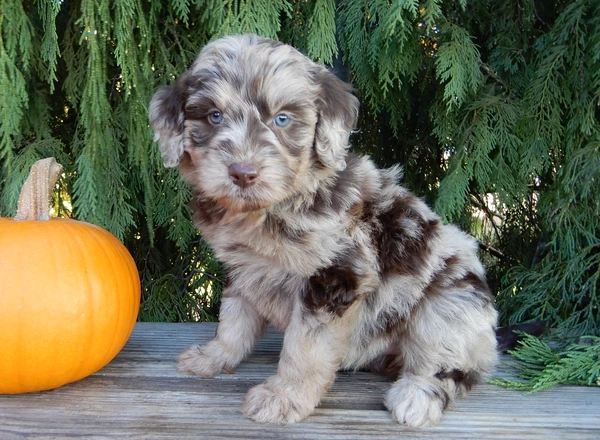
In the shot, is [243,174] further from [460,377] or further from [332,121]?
[460,377]

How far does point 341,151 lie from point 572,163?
6.37 feet

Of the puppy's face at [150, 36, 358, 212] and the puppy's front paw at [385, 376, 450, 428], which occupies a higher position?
the puppy's face at [150, 36, 358, 212]

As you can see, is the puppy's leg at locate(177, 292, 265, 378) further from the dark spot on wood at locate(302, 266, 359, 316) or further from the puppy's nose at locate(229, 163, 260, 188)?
the puppy's nose at locate(229, 163, 260, 188)

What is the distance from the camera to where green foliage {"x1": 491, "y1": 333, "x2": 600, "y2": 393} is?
312 centimetres

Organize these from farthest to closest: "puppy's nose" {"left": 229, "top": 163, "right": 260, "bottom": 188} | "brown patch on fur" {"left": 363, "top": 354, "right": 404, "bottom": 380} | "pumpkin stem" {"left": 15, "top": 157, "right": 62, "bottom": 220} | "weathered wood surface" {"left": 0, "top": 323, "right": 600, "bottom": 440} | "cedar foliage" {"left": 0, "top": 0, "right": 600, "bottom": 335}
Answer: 1. "cedar foliage" {"left": 0, "top": 0, "right": 600, "bottom": 335}
2. "brown patch on fur" {"left": 363, "top": 354, "right": 404, "bottom": 380}
3. "pumpkin stem" {"left": 15, "top": 157, "right": 62, "bottom": 220}
4. "weathered wood surface" {"left": 0, "top": 323, "right": 600, "bottom": 440}
5. "puppy's nose" {"left": 229, "top": 163, "right": 260, "bottom": 188}

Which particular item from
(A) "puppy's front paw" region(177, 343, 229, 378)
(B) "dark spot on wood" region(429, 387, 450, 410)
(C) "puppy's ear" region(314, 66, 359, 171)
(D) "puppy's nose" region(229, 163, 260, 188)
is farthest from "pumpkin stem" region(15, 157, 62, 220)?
(B) "dark spot on wood" region(429, 387, 450, 410)

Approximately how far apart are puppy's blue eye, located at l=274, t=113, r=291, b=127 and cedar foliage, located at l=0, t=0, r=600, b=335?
1090 millimetres

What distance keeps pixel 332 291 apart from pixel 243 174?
0.71 m

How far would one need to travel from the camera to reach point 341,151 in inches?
110

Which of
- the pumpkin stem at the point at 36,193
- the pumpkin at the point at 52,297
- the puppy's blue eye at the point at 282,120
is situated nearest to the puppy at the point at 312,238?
→ the puppy's blue eye at the point at 282,120

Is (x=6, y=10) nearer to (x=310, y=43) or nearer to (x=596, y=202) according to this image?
(x=310, y=43)

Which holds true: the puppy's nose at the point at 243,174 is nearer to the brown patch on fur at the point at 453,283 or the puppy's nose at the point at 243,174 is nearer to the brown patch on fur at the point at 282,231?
the brown patch on fur at the point at 282,231

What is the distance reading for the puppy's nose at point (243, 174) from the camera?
→ 2.42m

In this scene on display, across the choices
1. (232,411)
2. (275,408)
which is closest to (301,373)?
(275,408)
